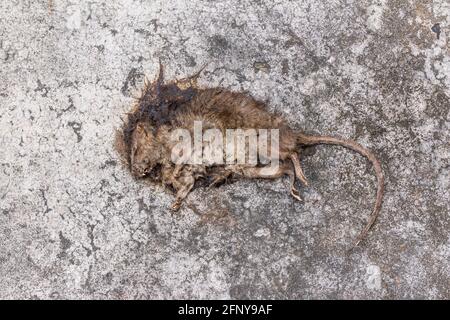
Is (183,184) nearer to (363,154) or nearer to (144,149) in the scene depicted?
(144,149)

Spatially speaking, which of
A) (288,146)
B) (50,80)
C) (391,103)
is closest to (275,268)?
(288,146)

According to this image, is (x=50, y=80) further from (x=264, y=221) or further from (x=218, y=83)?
(x=264, y=221)

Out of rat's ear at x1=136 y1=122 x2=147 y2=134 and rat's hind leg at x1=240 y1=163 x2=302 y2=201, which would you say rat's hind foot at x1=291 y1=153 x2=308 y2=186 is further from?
rat's ear at x1=136 y1=122 x2=147 y2=134

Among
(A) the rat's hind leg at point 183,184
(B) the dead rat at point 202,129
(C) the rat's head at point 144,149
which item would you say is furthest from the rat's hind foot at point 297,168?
(C) the rat's head at point 144,149

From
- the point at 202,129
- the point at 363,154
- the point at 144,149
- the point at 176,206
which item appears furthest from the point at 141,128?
the point at 363,154

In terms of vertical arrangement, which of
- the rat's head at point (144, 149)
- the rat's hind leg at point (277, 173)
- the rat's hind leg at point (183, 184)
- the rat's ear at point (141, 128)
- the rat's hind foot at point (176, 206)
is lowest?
the rat's hind foot at point (176, 206)

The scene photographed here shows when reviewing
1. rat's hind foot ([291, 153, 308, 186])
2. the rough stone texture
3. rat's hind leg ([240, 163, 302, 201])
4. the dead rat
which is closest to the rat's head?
the dead rat

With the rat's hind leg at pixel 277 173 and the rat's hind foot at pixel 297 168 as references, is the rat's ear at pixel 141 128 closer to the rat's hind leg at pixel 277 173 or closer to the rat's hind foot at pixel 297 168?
the rat's hind leg at pixel 277 173

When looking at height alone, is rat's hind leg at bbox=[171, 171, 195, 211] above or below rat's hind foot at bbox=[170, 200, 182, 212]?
above

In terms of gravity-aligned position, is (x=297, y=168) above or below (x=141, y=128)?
below
